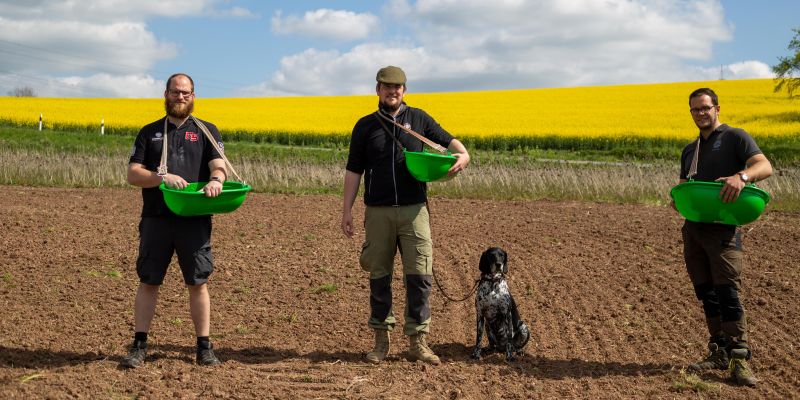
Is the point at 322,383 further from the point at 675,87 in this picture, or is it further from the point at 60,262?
the point at 675,87

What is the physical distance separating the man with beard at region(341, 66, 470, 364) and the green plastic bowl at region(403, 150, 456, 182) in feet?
0.51

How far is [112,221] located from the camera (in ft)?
37.9

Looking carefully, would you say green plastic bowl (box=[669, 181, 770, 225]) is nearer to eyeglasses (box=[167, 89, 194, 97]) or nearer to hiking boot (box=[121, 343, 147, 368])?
eyeglasses (box=[167, 89, 194, 97])

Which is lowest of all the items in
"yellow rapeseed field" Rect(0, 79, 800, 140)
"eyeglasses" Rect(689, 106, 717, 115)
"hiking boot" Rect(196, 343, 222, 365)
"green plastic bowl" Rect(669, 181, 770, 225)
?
"hiking boot" Rect(196, 343, 222, 365)

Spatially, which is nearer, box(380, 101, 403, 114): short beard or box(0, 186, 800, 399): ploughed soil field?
box(0, 186, 800, 399): ploughed soil field

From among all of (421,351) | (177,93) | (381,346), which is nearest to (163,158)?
(177,93)

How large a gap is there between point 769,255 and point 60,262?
7.73 meters

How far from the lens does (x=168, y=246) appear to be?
Answer: 212 inches

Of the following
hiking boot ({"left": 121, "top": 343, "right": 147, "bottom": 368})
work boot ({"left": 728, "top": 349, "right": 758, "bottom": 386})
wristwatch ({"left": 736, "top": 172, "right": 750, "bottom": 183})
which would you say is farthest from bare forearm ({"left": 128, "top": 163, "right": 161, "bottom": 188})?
work boot ({"left": 728, "top": 349, "right": 758, "bottom": 386})

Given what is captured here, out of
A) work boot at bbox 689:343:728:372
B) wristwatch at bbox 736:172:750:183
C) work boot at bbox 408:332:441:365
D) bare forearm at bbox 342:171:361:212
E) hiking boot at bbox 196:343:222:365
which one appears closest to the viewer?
wristwatch at bbox 736:172:750:183

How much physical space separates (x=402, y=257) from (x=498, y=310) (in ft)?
2.57

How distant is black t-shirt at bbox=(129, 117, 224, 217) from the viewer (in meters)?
5.30

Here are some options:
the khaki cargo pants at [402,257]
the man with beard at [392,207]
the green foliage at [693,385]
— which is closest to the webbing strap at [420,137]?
the man with beard at [392,207]

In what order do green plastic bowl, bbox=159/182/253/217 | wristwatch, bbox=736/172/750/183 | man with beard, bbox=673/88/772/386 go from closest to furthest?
green plastic bowl, bbox=159/182/253/217 < wristwatch, bbox=736/172/750/183 < man with beard, bbox=673/88/772/386
